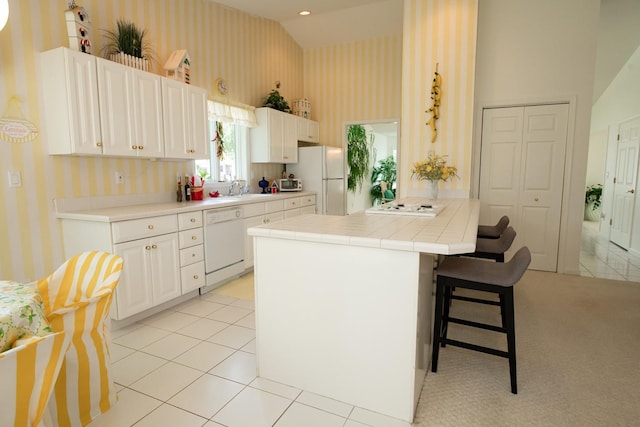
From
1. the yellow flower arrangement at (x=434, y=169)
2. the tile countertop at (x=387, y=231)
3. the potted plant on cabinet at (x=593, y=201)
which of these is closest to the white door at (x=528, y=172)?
the yellow flower arrangement at (x=434, y=169)

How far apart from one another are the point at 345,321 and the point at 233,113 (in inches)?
138

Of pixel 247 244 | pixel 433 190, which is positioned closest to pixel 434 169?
pixel 433 190

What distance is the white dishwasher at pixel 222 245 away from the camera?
137 inches

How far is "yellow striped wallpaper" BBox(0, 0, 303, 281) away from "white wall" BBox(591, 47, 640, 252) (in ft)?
19.5

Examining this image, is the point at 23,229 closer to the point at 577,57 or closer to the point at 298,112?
the point at 298,112

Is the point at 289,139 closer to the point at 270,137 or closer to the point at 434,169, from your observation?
the point at 270,137

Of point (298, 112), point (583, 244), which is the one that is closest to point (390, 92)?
point (298, 112)

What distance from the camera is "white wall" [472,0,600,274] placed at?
385cm

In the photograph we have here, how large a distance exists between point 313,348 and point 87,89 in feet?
8.22

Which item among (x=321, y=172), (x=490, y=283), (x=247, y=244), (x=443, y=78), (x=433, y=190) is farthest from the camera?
(x=321, y=172)

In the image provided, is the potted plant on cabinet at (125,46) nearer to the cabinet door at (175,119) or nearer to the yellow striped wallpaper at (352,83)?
the cabinet door at (175,119)

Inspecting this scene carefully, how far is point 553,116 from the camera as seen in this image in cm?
403

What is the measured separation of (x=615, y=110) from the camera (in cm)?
586

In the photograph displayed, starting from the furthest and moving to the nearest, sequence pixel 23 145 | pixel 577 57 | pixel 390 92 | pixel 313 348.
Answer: pixel 390 92
pixel 577 57
pixel 23 145
pixel 313 348
